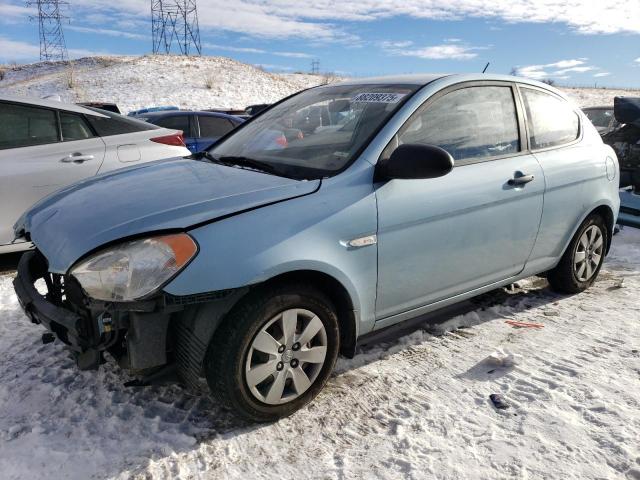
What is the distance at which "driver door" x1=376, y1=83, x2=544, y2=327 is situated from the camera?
9.39 ft

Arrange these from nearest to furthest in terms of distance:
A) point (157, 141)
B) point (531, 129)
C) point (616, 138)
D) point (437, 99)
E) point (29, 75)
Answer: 1. point (437, 99)
2. point (531, 129)
3. point (157, 141)
4. point (616, 138)
5. point (29, 75)

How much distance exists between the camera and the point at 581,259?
4250 mm

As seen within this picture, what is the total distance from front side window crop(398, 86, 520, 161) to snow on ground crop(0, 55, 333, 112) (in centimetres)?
2725

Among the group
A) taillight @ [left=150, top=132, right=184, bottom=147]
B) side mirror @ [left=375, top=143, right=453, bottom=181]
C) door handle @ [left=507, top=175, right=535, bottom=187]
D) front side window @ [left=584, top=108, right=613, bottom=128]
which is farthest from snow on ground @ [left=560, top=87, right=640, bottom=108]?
side mirror @ [left=375, top=143, right=453, bottom=181]

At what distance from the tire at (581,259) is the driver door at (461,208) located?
709 millimetres

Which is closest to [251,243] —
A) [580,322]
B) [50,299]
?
[50,299]

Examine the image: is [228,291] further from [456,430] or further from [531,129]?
[531,129]

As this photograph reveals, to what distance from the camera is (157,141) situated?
538 cm

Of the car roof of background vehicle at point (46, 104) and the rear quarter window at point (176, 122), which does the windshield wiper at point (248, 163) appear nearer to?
the car roof of background vehicle at point (46, 104)

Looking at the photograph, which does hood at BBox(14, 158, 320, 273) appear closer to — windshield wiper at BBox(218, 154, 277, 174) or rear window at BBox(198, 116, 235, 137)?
windshield wiper at BBox(218, 154, 277, 174)

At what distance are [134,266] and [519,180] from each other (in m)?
2.39

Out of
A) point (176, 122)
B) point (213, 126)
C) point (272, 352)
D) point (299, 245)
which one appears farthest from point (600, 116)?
point (272, 352)

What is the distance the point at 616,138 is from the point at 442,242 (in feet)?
19.5

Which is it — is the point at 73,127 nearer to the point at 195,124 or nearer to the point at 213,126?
the point at 195,124
